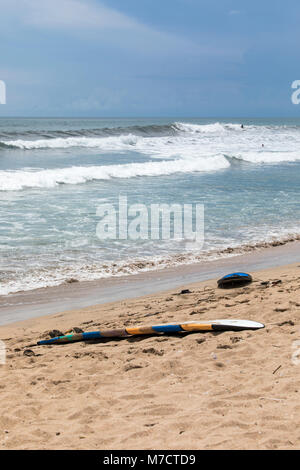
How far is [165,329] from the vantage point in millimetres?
5059

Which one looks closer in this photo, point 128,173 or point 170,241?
point 170,241

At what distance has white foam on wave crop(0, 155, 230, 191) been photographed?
1753cm

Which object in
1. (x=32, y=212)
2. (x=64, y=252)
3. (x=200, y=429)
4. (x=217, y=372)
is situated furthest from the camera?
(x=32, y=212)

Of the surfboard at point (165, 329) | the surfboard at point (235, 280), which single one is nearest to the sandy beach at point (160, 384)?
the surfboard at point (165, 329)

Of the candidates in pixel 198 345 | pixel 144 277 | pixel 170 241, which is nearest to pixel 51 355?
pixel 198 345

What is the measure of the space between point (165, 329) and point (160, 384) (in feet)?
3.91

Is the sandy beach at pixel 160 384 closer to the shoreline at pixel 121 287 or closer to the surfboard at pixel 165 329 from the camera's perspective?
the surfboard at pixel 165 329

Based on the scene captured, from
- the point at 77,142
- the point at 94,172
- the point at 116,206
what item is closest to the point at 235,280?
the point at 116,206

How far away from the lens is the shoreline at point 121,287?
6.62 m

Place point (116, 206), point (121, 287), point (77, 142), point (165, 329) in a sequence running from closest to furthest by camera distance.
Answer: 1. point (165, 329)
2. point (121, 287)
3. point (116, 206)
4. point (77, 142)

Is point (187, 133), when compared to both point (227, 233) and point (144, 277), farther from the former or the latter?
point (144, 277)

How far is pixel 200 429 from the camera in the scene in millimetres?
3061

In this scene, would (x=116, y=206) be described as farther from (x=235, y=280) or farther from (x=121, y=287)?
(x=235, y=280)

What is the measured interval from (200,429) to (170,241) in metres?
7.11
